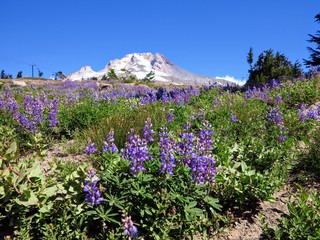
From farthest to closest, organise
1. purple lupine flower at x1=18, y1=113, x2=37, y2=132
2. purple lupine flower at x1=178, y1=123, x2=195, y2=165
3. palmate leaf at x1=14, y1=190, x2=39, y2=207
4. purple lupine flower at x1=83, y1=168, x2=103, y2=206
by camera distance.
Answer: purple lupine flower at x1=18, y1=113, x2=37, y2=132
purple lupine flower at x1=178, y1=123, x2=195, y2=165
palmate leaf at x1=14, y1=190, x2=39, y2=207
purple lupine flower at x1=83, y1=168, x2=103, y2=206

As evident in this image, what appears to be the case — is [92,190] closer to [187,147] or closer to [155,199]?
[155,199]

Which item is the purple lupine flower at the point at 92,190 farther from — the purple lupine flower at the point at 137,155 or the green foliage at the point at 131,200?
the purple lupine flower at the point at 137,155

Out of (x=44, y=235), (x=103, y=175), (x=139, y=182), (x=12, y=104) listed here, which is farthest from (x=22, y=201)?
(x=12, y=104)

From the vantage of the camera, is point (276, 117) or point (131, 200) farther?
point (276, 117)

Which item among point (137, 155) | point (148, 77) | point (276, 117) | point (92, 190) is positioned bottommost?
point (92, 190)

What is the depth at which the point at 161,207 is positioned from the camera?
114 inches

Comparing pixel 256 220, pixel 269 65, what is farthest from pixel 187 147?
pixel 269 65

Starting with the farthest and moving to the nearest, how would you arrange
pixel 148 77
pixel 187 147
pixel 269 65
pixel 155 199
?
pixel 148 77 → pixel 269 65 → pixel 187 147 → pixel 155 199

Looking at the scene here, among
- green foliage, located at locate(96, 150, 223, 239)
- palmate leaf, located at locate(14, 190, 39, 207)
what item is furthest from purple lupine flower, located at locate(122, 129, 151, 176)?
palmate leaf, located at locate(14, 190, 39, 207)

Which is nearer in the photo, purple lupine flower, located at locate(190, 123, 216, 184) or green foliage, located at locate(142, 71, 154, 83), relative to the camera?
purple lupine flower, located at locate(190, 123, 216, 184)

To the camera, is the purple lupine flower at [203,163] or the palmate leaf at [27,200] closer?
the palmate leaf at [27,200]

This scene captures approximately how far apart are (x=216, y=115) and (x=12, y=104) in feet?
13.5

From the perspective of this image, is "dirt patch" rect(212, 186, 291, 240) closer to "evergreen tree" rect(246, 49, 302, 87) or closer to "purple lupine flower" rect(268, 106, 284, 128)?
"purple lupine flower" rect(268, 106, 284, 128)

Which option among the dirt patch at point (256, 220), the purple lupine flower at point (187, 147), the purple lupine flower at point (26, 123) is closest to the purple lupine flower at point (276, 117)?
the dirt patch at point (256, 220)
